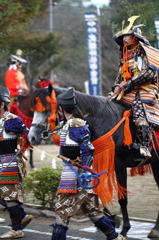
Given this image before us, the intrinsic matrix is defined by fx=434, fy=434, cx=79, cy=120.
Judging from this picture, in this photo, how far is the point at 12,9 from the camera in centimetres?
795

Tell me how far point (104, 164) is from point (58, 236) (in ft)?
4.52

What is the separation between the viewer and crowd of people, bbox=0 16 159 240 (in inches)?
182

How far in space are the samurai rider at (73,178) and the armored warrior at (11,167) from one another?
105 centimetres

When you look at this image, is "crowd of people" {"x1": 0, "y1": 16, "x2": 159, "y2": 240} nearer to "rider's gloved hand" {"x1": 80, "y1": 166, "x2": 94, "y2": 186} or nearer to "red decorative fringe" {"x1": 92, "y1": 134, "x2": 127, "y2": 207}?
"rider's gloved hand" {"x1": 80, "y1": 166, "x2": 94, "y2": 186}

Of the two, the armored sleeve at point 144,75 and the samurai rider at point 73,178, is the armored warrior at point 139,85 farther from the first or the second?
the samurai rider at point 73,178

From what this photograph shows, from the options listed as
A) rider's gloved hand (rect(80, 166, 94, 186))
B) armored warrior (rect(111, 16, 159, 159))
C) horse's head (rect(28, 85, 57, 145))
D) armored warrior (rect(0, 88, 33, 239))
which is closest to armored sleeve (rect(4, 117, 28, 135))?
armored warrior (rect(0, 88, 33, 239))

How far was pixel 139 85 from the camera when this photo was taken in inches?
245

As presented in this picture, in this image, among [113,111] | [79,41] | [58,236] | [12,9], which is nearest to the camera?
[58,236]

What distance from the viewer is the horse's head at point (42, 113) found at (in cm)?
612

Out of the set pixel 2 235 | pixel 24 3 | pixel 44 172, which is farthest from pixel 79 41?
pixel 2 235

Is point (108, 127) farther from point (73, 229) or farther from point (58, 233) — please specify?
point (58, 233)

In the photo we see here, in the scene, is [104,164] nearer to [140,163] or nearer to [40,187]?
[140,163]

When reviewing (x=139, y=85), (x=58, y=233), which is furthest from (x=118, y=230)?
(x=139, y=85)

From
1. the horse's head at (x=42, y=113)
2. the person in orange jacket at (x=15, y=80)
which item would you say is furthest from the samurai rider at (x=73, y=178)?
the person in orange jacket at (x=15, y=80)
